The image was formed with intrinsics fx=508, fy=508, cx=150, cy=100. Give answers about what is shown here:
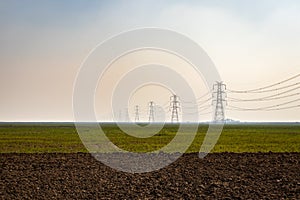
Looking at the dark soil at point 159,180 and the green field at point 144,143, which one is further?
the green field at point 144,143

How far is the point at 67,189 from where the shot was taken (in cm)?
1884

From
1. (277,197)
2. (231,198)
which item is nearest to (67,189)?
(231,198)

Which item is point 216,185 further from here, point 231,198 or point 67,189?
point 67,189

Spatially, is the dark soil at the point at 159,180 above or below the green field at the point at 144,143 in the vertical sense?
below

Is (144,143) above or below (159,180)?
above

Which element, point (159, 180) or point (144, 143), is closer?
point (159, 180)

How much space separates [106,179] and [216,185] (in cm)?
462

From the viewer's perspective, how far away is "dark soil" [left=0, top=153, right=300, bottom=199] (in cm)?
1802

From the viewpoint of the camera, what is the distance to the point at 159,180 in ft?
68.0

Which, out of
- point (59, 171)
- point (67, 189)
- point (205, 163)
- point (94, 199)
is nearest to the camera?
point (94, 199)

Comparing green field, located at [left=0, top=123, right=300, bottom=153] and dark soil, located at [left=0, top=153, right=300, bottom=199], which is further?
green field, located at [left=0, top=123, right=300, bottom=153]

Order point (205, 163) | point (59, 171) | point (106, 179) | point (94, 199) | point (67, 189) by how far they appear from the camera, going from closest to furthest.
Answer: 1. point (94, 199)
2. point (67, 189)
3. point (106, 179)
4. point (59, 171)
5. point (205, 163)

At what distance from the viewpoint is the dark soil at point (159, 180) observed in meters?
18.0

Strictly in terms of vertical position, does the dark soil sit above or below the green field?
below
